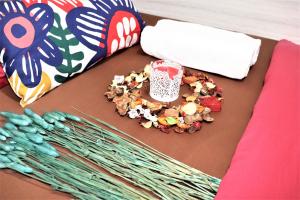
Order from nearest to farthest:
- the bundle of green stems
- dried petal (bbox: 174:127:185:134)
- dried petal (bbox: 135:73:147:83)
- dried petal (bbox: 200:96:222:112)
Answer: the bundle of green stems → dried petal (bbox: 174:127:185:134) → dried petal (bbox: 200:96:222:112) → dried petal (bbox: 135:73:147:83)

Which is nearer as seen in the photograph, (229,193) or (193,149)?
(229,193)

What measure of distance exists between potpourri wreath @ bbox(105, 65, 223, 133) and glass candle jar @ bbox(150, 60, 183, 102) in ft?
0.11

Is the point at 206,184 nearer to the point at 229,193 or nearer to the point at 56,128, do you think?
the point at 229,193

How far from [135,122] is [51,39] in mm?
419

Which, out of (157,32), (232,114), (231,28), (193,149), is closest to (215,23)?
(231,28)

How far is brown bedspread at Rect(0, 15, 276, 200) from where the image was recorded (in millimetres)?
870

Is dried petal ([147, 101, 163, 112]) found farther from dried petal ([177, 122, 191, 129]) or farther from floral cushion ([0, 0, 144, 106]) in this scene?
floral cushion ([0, 0, 144, 106])

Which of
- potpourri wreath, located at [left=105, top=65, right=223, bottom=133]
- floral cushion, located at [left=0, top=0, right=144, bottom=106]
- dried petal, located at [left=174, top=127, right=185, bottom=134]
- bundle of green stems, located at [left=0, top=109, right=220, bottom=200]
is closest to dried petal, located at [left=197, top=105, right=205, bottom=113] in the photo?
potpourri wreath, located at [left=105, top=65, right=223, bottom=133]

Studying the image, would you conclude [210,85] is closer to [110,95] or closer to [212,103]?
[212,103]

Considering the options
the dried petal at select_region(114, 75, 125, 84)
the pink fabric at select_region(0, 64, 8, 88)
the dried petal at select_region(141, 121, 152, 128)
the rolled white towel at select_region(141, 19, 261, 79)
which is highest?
the rolled white towel at select_region(141, 19, 261, 79)

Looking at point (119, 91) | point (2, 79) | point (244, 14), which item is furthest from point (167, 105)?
point (244, 14)

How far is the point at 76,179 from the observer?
85 cm

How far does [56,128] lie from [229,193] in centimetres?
51

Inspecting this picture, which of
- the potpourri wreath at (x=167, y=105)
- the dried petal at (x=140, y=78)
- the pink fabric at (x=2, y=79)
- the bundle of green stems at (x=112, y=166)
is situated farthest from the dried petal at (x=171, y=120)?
the pink fabric at (x=2, y=79)
